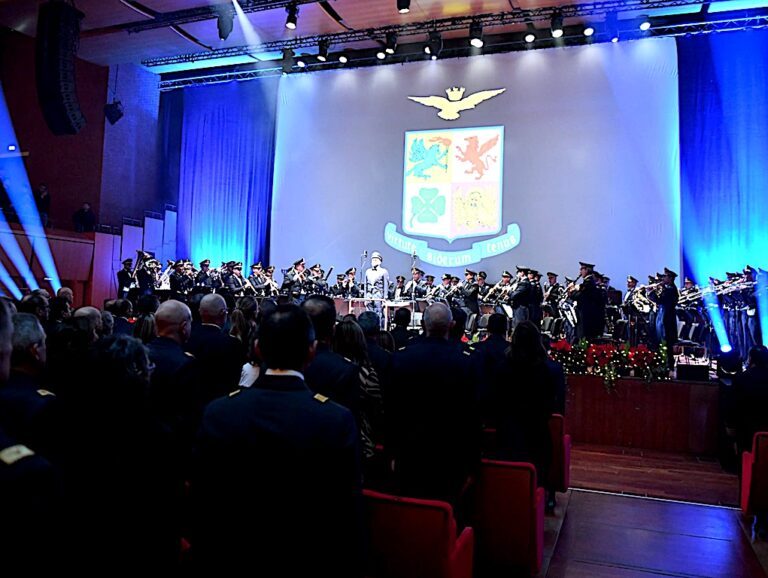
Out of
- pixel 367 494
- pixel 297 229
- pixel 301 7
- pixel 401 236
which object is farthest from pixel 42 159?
pixel 367 494

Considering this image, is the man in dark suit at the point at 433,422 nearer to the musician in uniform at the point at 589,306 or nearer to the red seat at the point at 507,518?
the red seat at the point at 507,518

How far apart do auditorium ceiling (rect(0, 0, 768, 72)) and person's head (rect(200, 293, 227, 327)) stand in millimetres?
10146

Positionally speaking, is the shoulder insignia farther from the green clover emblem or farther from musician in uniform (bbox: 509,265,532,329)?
the green clover emblem

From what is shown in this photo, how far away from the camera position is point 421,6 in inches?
500

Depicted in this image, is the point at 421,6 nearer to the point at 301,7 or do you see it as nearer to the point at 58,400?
the point at 301,7

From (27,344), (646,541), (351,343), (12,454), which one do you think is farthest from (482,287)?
(12,454)

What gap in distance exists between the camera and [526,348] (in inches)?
142

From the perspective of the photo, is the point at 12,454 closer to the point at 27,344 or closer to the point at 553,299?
the point at 27,344

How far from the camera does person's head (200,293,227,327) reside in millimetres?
3688

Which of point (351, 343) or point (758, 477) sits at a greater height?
point (351, 343)

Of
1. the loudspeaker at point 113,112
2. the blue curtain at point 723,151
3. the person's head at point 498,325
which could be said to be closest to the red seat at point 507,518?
the person's head at point 498,325

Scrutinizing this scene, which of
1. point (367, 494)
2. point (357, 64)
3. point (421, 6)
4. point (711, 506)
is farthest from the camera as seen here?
point (357, 64)

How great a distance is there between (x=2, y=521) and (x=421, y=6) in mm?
13136

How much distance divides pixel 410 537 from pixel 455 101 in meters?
13.1
